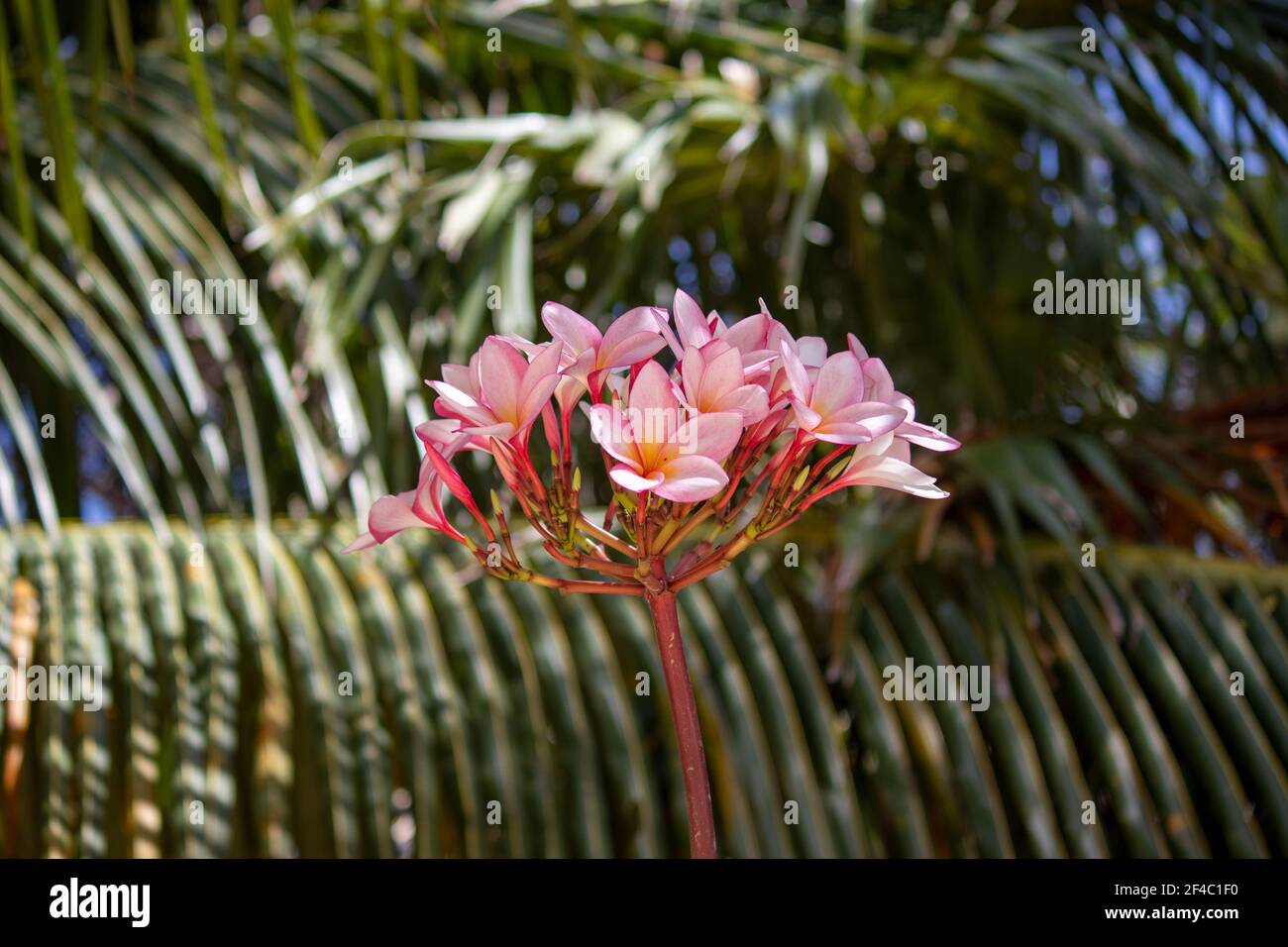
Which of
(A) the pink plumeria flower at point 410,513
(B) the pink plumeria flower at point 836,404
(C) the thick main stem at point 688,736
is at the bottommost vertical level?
(C) the thick main stem at point 688,736

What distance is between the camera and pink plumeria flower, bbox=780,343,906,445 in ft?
1.05

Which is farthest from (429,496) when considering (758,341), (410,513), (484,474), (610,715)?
(484,474)

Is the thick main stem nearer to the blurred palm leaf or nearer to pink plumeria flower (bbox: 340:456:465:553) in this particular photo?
pink plumeria flower (bbox: 340:456:465:553)

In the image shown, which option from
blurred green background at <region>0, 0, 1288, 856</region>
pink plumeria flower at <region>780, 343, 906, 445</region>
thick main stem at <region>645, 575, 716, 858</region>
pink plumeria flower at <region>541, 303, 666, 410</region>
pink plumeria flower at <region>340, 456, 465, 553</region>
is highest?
blurred green background at <region>0, 0, 1288, 856</region>

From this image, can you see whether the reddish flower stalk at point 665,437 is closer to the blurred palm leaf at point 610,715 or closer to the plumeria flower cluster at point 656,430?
the plumeria flower cluster at point 656,430

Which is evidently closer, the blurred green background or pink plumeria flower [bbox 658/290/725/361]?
pink plumeria flower [bbox 658/290/725/361]

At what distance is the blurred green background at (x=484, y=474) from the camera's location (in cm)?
104

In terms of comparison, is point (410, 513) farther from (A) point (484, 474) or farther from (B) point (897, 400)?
(A) point (484, 474)

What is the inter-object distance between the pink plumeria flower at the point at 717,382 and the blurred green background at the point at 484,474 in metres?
0.59

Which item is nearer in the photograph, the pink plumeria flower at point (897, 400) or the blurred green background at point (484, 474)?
the pink plumeria flower at point (897, 400)

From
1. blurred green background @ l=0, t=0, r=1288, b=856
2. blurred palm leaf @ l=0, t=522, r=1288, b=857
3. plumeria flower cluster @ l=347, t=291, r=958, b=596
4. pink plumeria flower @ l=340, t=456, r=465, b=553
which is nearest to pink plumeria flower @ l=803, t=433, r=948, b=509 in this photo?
plumeria flower cluster @ l=347, t=291, r=958, b=596

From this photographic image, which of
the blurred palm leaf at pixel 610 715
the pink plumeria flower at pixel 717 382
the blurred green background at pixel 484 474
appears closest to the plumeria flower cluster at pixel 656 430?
the pink plumeria flower at pixel 717 382

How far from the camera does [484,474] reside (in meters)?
1.28
